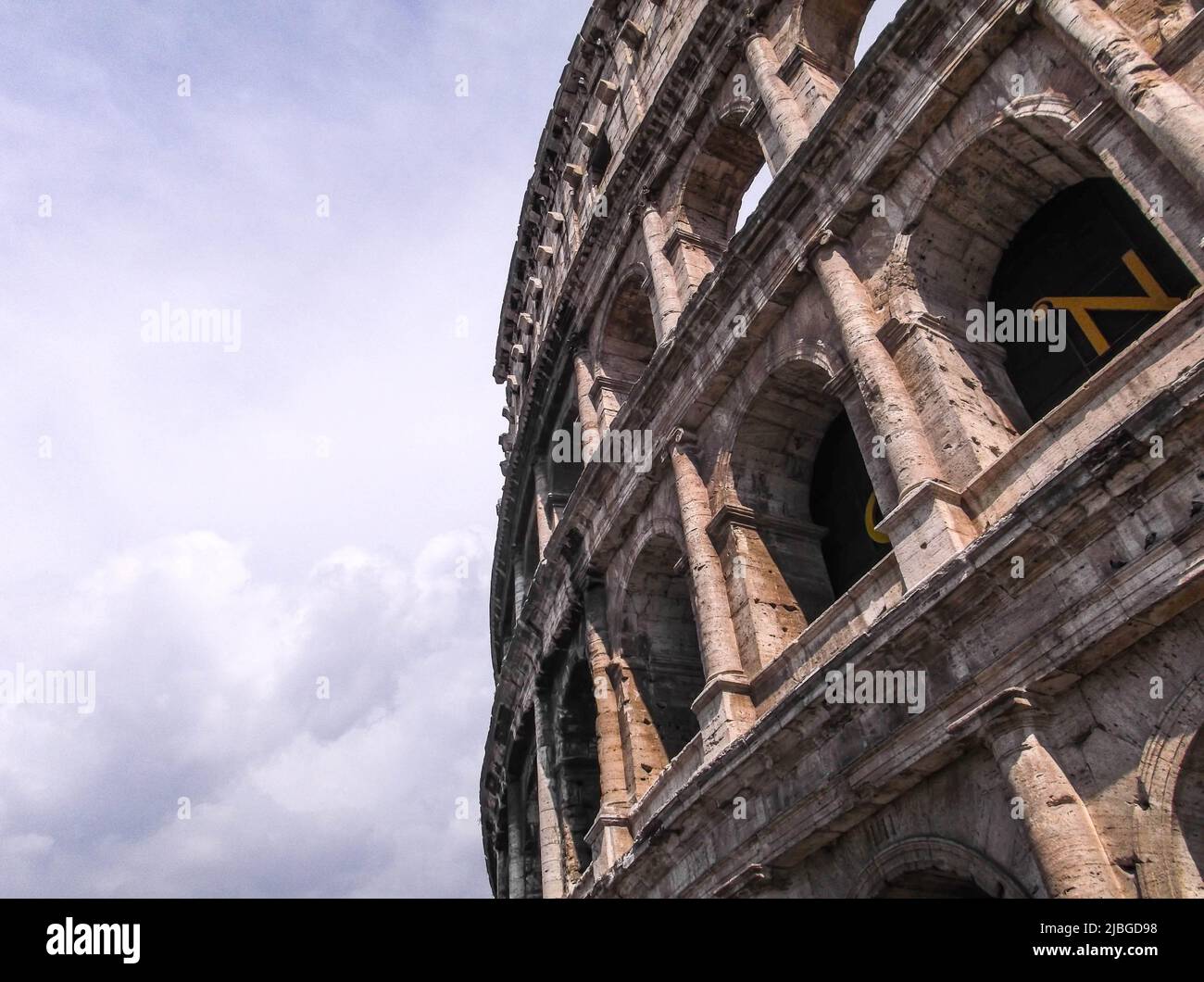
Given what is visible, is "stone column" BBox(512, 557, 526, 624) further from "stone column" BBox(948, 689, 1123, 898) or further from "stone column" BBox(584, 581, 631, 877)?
"stone column" BBox(948, 689, 1123, 898)

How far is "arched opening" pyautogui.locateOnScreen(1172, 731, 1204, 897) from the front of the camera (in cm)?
533

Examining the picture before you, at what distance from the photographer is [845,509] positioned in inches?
416

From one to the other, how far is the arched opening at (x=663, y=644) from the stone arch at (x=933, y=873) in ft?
15.4

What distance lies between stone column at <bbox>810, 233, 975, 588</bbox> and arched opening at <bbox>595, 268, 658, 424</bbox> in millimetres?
6459

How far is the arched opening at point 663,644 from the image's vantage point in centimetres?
1191

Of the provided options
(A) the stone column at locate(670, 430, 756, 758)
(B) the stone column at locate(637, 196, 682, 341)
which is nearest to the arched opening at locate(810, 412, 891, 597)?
(A) the stone column at locate(670, 430, 756, 758)

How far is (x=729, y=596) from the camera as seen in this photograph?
33.1 ft

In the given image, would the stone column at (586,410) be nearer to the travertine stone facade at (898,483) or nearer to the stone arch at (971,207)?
the travertine stone facade at (898,483)

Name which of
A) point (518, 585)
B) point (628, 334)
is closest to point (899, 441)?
point (628, 334)

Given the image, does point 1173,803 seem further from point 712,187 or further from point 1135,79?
point 712,187


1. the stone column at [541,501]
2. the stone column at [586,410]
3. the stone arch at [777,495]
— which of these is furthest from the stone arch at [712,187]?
the stone column at [541,501]

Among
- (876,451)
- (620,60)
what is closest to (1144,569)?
(876,451)

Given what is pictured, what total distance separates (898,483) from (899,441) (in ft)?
1.24
